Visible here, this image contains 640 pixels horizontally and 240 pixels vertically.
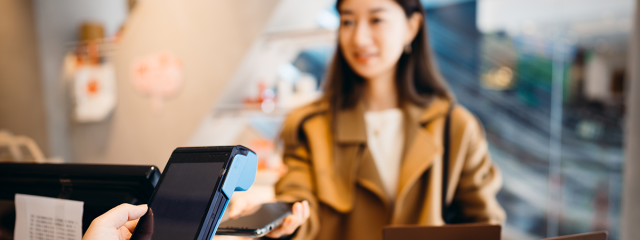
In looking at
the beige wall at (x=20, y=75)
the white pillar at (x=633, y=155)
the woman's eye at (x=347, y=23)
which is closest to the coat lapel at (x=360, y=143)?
the woman's eye at (x=347, y=23)

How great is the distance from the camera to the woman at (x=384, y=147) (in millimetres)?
996

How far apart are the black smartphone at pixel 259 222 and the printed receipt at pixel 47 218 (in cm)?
20

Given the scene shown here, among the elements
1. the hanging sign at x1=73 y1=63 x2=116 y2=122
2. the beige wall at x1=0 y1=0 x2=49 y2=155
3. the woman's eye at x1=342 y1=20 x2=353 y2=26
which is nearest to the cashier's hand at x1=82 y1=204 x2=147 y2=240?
the woman's eye at x1=342 y1=20 x2=353 y2=26

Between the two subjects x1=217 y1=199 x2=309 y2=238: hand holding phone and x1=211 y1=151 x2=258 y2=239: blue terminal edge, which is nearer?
x1=211 y1=151 x2=258 y2=239: blue terminal edge

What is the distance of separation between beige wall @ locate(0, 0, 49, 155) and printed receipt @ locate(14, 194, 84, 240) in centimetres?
319

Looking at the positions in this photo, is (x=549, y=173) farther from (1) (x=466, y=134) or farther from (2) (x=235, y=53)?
(2) (x=235, y=53)

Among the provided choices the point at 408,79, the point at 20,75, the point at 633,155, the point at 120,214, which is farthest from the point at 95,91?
the point at 633,155

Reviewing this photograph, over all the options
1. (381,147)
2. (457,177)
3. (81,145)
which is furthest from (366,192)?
(81,145)

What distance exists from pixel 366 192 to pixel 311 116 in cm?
29

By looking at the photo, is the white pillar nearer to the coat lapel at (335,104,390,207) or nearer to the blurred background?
the coat lapel at (335,104,390,207)

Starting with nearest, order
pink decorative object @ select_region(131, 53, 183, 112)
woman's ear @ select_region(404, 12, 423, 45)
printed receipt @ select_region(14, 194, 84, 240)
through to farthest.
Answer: printed receipt @ select_region(14, 194, 84, 240), woman's ear @ select_region(404, 12, 423, 45), pink decorative object @ select_region(131, 53, 183, 112)

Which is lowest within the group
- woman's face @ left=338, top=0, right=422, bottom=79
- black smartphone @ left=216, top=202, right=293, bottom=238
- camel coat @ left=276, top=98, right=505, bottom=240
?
camel coat @ left=276, top=98, right=505, bottom=240

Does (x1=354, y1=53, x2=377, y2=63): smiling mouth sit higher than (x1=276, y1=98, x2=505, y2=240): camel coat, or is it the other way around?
(x1=354, y1=53, x2=377, y2=63): smiling mouth

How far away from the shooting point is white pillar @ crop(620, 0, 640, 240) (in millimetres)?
775
